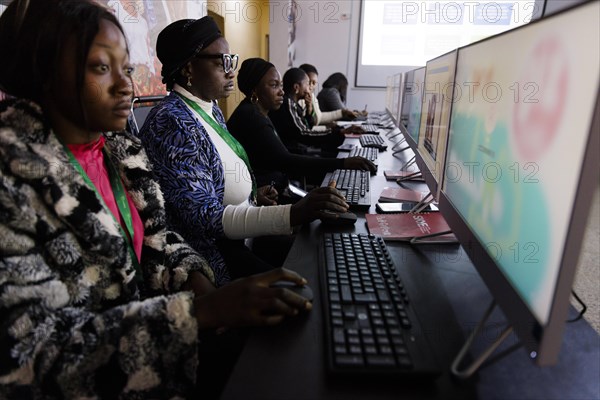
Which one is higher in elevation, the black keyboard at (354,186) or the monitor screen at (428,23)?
the monitor screen at (428,23)

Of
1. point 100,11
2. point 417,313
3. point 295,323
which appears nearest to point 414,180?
point 417,313

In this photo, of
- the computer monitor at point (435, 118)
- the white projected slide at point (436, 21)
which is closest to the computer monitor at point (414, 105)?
the computer monitor at point (435, 118)

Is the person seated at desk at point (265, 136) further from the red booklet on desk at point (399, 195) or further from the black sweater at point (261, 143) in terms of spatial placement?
the red booklet on desk at point (399, 195)

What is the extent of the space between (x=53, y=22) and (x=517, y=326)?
2.65 ft

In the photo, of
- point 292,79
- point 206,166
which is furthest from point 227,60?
point 292,79

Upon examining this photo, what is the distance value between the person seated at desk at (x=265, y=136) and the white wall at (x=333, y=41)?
454 centimetres

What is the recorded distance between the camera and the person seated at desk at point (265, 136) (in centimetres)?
191

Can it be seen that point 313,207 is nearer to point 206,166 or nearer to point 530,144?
point 206,166

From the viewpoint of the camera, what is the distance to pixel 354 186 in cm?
150

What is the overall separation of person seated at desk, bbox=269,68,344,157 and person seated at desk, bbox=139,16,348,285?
161 centimetres

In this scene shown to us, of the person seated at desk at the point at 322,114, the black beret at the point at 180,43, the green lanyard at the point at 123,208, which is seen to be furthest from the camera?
the person seated at desk at the point at 322,114

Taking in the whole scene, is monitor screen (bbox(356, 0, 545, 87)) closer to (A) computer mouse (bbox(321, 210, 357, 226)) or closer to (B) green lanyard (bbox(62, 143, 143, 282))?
(A) computer mouse (bbox(321, 210, 357, 226))

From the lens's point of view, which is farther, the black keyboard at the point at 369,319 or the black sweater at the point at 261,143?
the black sweater at the point at 261,143

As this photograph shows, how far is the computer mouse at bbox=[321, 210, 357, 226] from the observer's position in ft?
3.60
